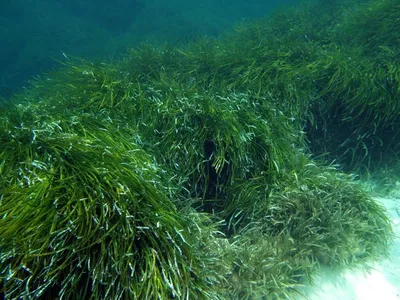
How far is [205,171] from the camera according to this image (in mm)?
3740

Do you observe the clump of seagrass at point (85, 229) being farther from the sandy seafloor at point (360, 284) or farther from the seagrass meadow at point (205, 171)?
the sandy seafloor at point (360, 284)

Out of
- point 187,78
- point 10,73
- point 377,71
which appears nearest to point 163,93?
point 187,78

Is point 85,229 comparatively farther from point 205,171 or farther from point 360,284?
point 360,284

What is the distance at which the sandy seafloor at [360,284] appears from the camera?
304 cm

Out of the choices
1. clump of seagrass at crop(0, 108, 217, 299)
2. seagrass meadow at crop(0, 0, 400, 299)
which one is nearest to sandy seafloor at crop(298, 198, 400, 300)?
seagrass meadow at crop(0, 0, 400, 299)

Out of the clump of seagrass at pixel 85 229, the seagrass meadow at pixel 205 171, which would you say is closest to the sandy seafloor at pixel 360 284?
the seagrass meadow at pixel 205 171

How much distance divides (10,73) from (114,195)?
15708 millimetres

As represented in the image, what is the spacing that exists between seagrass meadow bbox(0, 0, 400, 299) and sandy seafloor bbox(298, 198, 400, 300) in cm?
10

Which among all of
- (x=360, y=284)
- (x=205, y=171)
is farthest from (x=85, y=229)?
(x=360, y=284)

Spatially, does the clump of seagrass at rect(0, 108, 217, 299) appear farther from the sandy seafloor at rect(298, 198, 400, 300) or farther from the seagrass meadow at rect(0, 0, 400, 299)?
the sandy seafloor at rect(298, 198, 400, 300)

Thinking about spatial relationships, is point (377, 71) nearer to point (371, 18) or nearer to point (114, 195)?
point (371, 18)

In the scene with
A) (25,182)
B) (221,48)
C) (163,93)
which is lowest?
(25,182)

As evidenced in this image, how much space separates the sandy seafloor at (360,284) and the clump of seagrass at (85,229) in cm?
128

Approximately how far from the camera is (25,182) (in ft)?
8.25
